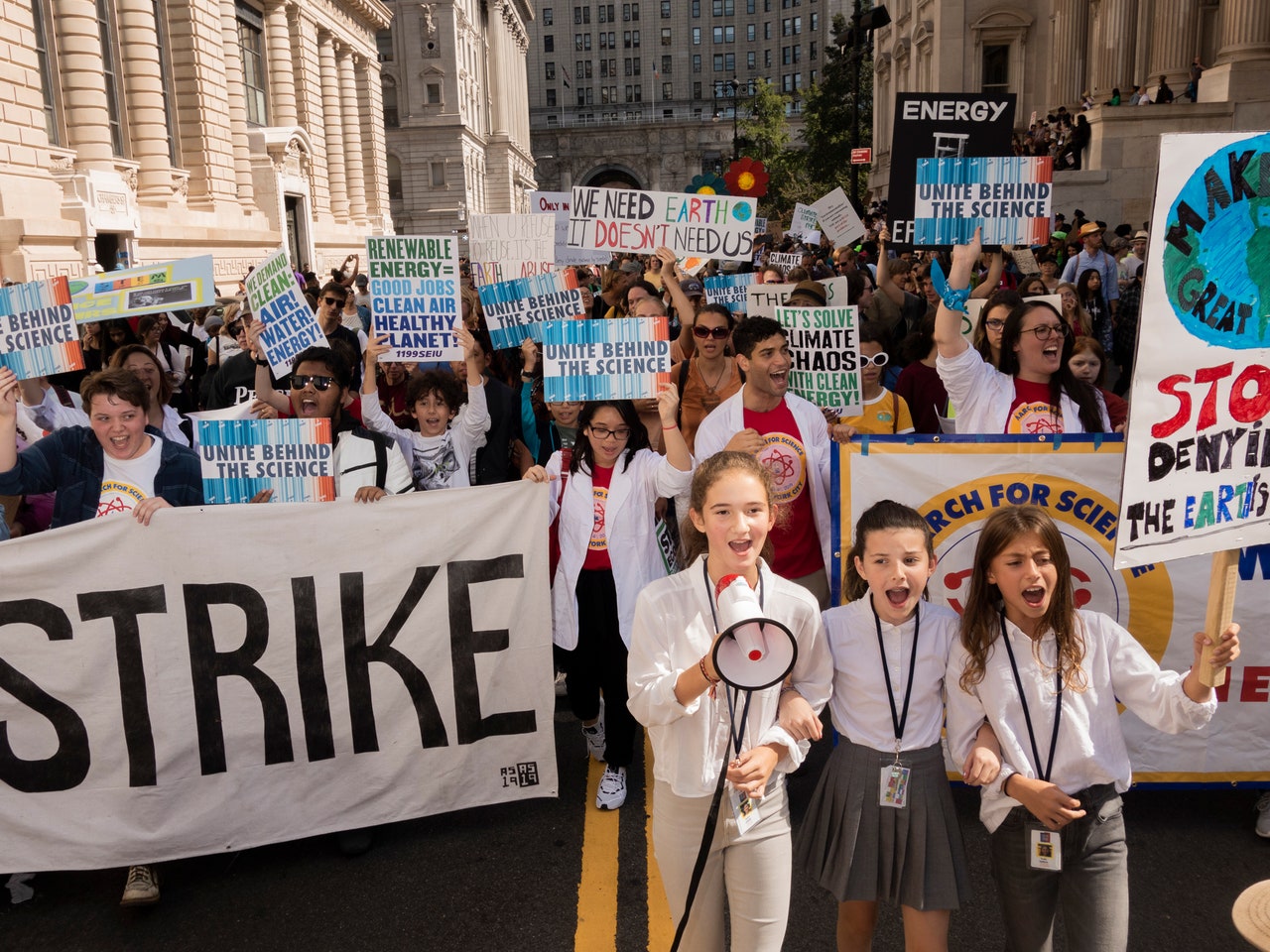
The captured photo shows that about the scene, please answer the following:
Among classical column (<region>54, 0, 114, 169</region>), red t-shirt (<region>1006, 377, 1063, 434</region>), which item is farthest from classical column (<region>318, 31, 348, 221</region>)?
red t-shirt (<region>1006, 377, 1063, 434</region>)

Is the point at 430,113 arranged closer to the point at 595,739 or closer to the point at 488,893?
the point at 595,739

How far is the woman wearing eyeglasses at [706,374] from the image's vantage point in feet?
18.5

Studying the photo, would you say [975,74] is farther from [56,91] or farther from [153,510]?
[153,510]

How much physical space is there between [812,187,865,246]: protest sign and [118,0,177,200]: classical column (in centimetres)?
2014

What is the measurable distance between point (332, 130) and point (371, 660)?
43803 mm

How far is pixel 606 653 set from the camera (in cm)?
459

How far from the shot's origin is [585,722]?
193 inches

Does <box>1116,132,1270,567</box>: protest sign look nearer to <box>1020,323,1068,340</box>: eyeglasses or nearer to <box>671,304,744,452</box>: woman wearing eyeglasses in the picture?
<box>1020,323,1068,340</box>: eyeglasses

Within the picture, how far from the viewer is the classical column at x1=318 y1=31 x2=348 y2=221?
43.1m

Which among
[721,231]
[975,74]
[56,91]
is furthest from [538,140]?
[721,231]

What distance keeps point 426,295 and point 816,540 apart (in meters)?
3.14

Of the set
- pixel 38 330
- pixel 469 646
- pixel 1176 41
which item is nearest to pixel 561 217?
pixel 38 330

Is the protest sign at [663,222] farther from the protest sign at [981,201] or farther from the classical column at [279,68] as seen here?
the classical column at [279,68]

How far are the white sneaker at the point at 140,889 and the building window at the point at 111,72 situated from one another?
24.1 m
